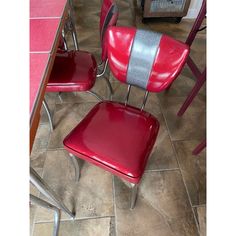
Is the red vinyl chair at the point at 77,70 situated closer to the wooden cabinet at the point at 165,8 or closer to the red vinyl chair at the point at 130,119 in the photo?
the red vinyl chair at the point at 130,119

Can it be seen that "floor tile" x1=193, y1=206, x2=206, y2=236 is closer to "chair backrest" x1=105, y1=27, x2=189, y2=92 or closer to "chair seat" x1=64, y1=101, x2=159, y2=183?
"chair seat" x1=64, y1=101, x2=159, y2=183

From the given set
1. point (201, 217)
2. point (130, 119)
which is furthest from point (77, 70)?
point (201, 217)

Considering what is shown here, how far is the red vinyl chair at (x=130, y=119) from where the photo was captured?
2.67ft

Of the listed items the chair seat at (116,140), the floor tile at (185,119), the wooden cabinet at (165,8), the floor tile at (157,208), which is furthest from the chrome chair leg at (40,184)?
the wooden cabinet at (165,8)

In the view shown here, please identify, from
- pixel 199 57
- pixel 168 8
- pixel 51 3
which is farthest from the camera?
pixel 168 8

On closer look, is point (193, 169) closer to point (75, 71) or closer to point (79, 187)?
point (79, 187)

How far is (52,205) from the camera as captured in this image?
91 centimetres

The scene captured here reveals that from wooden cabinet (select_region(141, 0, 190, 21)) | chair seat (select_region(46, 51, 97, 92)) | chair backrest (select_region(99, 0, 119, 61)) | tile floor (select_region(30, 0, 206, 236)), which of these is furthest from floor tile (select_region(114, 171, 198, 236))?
wooden cabinet (select_region(141, 0, 190, 21))

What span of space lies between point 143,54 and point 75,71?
51cm

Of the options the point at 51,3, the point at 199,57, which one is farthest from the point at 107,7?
the point at 199,57

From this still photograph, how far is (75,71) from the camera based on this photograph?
1.21 metres

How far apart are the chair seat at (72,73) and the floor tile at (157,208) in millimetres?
602
